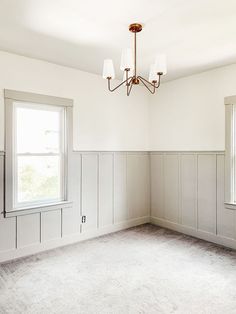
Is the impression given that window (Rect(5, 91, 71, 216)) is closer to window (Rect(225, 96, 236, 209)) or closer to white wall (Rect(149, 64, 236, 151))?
white wall (Rect(149, 64, 236, 151))

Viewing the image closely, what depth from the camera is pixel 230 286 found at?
2.55m

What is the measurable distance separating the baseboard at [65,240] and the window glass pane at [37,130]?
1338mm

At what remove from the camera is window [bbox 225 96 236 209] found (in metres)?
3.56

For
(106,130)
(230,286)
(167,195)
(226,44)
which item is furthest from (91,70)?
(230,286)

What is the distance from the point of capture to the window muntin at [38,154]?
331 centimetres

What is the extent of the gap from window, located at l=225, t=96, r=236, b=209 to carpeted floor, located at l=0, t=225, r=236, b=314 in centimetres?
79

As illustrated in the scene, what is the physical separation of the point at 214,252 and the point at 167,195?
134 centimetres

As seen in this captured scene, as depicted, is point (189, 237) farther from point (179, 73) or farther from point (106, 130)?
point (179, 73)

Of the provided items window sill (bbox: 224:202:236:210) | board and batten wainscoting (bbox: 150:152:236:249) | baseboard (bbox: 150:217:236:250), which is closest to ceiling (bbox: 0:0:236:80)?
board and batten wainscoting (bbox: 150:152:236:249)

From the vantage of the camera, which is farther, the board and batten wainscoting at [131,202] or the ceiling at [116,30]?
the board and batten wainscoting at [131,202]

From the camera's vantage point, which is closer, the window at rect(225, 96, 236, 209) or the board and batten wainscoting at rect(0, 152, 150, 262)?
the board and batten wainscoting at rect(0, 152, 150, 262)

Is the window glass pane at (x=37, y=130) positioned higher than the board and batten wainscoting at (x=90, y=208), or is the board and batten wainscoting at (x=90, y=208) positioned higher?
the window glass pane at (x=37, y=130)

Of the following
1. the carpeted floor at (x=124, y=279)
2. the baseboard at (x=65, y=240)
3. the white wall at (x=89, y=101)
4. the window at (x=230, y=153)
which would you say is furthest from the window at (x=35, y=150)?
the window at (x=230, y=153)

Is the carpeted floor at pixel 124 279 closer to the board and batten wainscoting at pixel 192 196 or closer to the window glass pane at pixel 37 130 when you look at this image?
the board and batten wainscoting at pixel 192 196
